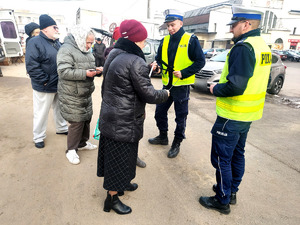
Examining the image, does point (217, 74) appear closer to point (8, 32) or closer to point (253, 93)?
point (253, 93)


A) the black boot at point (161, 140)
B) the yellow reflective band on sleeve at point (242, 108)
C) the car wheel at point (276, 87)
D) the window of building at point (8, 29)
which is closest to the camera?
the yellow reflective band on sleeve at point (242, 108)

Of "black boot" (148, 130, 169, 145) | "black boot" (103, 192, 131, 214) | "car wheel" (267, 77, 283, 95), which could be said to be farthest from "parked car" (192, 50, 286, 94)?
"black boot" (103, 192, 131, 214)

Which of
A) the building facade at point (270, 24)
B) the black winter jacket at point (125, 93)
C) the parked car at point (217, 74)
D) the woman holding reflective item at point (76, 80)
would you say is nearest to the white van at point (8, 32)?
the parked car at point (217, 74)

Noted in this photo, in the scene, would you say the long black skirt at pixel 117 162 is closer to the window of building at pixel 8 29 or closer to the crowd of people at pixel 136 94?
the crowd of people at pixel 136 94

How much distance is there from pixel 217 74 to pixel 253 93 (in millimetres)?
5481

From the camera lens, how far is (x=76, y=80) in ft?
8.90

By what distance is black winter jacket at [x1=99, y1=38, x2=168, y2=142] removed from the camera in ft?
5.91

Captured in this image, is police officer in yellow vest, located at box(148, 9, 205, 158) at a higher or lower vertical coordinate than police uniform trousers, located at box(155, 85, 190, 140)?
higher

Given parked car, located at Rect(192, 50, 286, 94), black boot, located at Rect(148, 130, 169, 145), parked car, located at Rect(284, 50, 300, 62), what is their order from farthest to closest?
parked car, located at Rect(284, 50, 300, 62)
parked car, located at Rect(192, 50, 286, 94)
black boot, located at Rect(148, 130, 169, 145)

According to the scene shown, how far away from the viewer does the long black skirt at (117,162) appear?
6.58 ft

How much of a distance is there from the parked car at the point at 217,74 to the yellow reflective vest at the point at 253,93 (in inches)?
207

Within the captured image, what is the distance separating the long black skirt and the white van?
1087 cm

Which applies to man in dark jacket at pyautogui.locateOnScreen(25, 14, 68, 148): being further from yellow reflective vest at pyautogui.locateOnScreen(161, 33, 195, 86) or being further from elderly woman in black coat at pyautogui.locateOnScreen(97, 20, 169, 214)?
yellow reflective vest at pyautogui.locateOnScreen(161, 33, 195, 86)

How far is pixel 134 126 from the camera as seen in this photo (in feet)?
6.49
